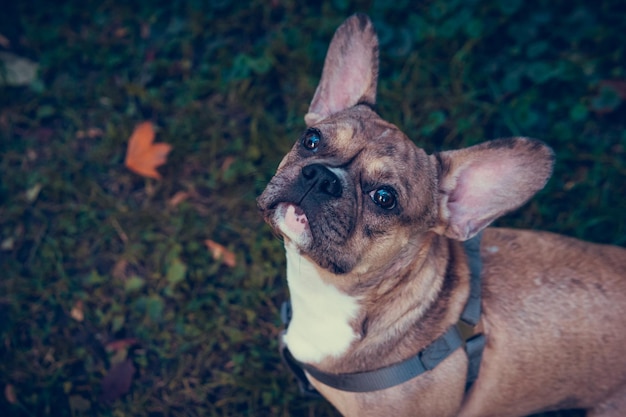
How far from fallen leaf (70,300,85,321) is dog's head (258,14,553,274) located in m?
2.42

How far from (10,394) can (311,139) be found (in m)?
3.15

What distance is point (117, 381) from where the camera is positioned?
161 inches

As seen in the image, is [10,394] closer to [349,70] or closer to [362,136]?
[362,136]

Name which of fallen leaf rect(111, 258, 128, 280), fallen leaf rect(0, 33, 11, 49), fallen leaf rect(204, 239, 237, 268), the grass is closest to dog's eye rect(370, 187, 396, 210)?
the grass

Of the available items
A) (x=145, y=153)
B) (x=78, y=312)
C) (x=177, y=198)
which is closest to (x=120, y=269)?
(x=78, y=312)

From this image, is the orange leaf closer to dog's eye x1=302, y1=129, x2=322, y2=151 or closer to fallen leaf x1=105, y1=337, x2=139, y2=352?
fallen leaf x1=105, y1=337, x2=139, y2=352

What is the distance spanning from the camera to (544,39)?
4.75m

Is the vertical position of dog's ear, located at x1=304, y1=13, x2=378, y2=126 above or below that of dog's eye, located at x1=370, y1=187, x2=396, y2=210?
above

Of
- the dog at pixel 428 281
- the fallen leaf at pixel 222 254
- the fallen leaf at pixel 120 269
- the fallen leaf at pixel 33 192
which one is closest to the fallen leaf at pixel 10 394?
the fallen leaf at pixel 120 269

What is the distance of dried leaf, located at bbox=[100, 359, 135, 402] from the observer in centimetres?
407

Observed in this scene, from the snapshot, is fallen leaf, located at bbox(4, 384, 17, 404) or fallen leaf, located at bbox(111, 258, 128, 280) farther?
fallen leaf, located at bbox(111, 258, 128, 280)

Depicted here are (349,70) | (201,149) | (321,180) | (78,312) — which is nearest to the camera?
(321,180)

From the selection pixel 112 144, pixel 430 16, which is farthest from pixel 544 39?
pixel 112 144

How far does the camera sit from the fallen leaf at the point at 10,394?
13.3 feet
